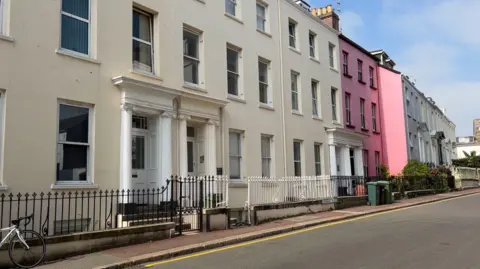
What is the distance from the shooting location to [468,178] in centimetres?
3775

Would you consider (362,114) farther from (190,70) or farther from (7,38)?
(7,38)

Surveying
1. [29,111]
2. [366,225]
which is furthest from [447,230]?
[29,111]

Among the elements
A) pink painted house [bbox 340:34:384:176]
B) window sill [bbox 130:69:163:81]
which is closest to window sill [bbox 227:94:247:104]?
window sill [bbox 130:69:163:81]

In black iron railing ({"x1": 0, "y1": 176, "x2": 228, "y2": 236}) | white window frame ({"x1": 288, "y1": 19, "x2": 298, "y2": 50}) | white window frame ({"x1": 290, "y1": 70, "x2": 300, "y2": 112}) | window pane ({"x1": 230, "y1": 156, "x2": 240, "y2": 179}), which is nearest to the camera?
black iron railing ({"x1": 0, "y1": 176, "x2": 228, "y2": 236})

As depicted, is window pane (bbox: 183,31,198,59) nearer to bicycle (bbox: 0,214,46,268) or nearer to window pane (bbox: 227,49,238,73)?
window pane (bbox: 227,49,238,73)

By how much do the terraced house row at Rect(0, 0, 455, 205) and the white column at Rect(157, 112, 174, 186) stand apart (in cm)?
3

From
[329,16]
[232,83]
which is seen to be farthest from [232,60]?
[329,16]

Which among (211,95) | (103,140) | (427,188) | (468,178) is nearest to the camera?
(103,140)

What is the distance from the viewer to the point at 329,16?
2594cm

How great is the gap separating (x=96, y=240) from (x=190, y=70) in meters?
7.51

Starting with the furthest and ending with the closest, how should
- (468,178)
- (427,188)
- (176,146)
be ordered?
(468,178) → (427,188) → (176,146)

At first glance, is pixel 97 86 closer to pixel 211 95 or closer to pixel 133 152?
pixel 133 152

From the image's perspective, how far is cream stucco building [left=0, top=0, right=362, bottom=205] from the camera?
1039cm

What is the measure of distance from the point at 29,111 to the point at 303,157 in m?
13.0
